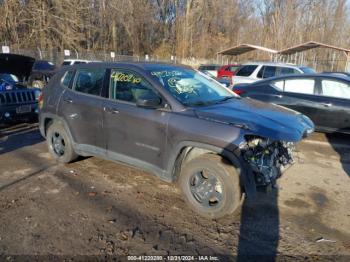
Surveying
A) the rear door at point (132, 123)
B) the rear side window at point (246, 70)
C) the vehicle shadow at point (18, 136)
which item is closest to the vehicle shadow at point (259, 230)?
the rear door at point (132, 123)

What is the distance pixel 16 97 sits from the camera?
25.3 feet

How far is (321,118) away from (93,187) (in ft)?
17.3

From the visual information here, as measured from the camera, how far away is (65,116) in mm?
5285

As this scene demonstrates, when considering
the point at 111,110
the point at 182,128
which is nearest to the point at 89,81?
the point at 111,110

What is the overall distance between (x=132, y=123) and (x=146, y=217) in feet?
4.06

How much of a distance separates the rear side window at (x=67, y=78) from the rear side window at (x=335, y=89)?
5.54 m

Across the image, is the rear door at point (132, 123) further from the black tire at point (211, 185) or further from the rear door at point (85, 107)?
the black tire at point (211, 185)

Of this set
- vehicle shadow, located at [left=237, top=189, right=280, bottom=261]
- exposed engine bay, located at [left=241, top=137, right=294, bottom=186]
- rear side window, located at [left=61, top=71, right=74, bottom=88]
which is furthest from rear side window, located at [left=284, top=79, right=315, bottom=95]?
rear side window, located at [left=61, top=71, right=74, bottom=88]

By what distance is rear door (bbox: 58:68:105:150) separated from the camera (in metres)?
4.83

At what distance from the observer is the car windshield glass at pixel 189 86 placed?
4.24 m

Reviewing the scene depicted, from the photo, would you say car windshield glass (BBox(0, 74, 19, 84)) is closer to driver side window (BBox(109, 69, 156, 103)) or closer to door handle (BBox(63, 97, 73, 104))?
door handle (BBox(63, 97, 73, 104))

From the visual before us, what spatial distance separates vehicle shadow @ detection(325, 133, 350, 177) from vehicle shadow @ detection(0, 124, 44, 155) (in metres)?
6.03

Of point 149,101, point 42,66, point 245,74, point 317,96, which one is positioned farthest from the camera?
point 42,66

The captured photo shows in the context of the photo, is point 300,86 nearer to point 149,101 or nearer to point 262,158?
point 262,158
